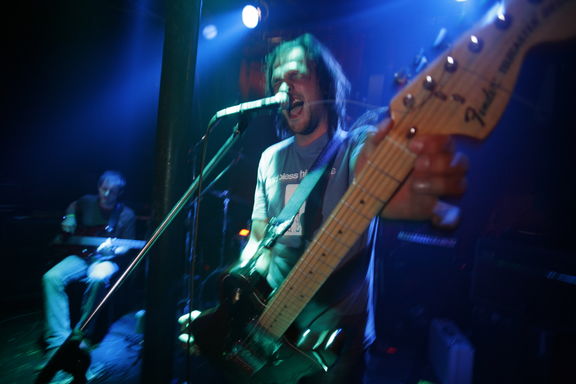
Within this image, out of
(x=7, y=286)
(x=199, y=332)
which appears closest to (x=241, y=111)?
(x=199, y=332)

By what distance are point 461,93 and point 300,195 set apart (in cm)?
95

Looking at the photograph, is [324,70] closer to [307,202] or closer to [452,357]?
[307,202]

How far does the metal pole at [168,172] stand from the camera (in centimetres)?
234

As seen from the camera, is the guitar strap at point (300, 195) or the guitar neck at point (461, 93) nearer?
the guitar neck at point (461, 93)

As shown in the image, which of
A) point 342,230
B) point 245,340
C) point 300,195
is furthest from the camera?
point 300,195

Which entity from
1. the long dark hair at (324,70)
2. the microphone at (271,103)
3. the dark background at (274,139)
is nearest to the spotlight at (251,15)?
the dark background at (274,139)

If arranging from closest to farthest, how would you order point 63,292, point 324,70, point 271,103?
point 271,103 → point 324,70 → point 63,292

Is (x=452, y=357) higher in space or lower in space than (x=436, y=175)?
lower

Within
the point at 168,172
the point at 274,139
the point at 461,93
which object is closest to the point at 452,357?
the point at 461,93

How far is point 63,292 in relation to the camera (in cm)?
362

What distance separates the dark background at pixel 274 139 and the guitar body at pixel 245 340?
1.06 m

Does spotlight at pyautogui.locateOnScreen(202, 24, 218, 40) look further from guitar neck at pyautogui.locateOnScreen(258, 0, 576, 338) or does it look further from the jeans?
guitar neck at pyautogui.locateOnScreen(258, 0, 576, 338)

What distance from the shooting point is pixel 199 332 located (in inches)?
58.3

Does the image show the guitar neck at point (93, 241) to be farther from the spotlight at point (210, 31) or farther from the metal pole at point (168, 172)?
the spotlight at point (210, 31)
